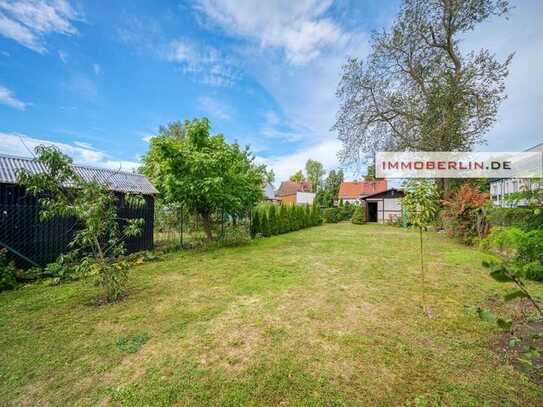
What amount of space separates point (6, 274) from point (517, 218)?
40.7 feet

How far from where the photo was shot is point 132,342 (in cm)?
296

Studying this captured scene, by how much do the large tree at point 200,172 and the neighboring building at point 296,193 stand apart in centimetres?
2983

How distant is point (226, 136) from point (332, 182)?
35.7m

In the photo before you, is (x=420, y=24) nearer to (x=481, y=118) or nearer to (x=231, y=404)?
(x=481, y=118)

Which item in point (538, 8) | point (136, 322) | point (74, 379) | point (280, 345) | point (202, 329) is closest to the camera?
point (74, 379)

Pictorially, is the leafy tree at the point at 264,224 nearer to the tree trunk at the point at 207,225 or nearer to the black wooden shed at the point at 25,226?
the tree trunk at the point at 207,225

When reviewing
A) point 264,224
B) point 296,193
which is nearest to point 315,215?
point 264,224

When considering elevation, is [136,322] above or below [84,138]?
below

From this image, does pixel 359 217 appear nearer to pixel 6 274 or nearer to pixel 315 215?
pixel 315 215

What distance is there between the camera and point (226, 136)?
9.79 meters

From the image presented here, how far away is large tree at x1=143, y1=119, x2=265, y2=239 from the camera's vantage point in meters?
7.89

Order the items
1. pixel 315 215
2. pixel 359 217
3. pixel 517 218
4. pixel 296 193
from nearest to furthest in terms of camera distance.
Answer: pixel 517 218
pixel 315 215
pixel 359 217
pixel 296 193

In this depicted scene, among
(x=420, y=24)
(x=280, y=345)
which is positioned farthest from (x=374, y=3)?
(x=280, y=345)

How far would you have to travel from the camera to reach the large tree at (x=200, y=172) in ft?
25.9
